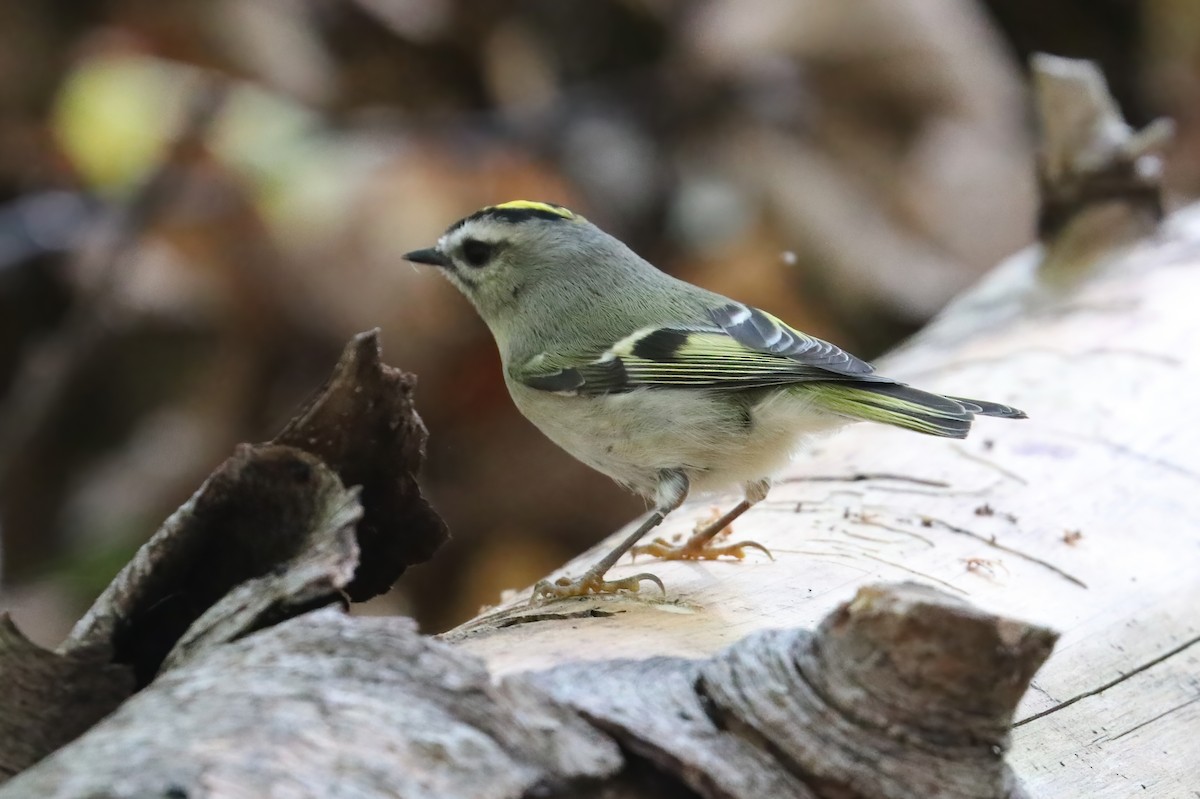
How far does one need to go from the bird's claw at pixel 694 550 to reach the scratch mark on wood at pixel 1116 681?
41 centimetres

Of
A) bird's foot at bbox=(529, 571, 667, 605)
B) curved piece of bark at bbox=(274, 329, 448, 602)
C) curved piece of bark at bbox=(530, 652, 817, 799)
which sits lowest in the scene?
curved piece of bark at bbox=(530, 652, 817, 799)

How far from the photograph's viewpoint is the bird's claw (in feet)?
5.27

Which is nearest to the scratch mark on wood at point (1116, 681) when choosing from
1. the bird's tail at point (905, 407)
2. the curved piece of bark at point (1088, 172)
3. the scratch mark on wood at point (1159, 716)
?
the scratch mark on wood at point (1159, 716)

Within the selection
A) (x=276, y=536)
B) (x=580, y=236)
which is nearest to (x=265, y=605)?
(x=276, y=536)

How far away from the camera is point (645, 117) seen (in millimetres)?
4176

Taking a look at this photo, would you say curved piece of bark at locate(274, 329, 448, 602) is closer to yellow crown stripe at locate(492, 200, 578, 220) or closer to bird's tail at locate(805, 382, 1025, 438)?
bird's tail at locate(805, 382, 1025, 438)

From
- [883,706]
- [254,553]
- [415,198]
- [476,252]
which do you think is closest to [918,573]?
[883,706]

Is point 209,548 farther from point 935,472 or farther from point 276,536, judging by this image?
Result: point 935,472

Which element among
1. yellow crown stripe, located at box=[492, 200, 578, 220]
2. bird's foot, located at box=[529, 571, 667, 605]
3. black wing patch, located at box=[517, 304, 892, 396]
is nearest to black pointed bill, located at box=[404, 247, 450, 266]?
yellow crown stripe, located at box=[492, 200, 578, 220]

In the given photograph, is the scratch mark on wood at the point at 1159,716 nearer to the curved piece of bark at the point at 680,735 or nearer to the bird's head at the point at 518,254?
the curved piece of bark at the point at 680,735

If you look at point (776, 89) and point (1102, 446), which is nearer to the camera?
point (1102, 446)

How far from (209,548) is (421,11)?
3.17m

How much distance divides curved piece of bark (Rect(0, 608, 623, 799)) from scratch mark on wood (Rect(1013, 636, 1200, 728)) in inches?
22.6

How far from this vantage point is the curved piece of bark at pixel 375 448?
115 cm
